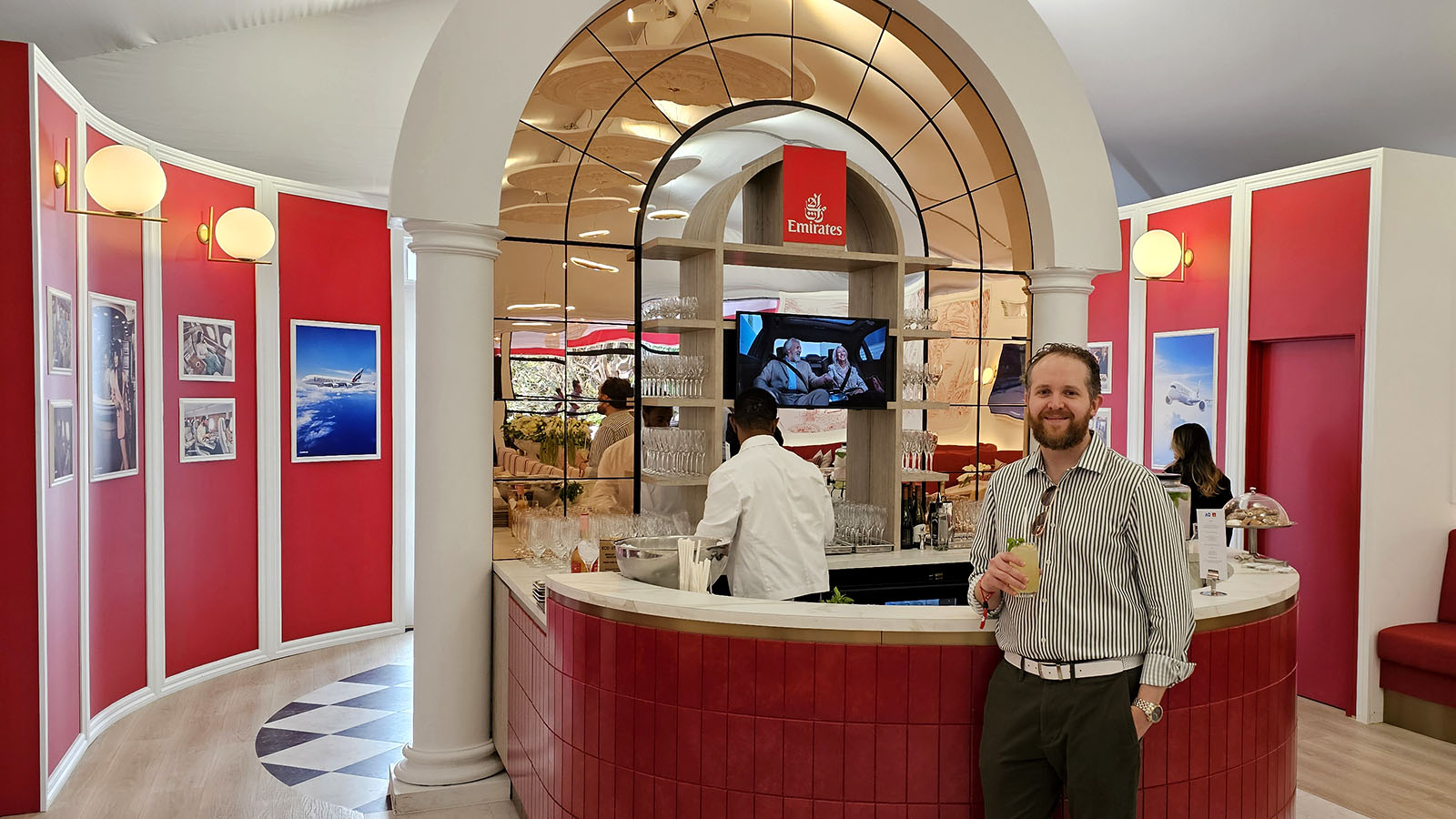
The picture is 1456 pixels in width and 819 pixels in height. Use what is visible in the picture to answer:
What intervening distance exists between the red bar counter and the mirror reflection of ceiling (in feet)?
6.26

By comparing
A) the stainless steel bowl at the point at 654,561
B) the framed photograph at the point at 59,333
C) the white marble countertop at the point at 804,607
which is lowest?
the white marble countertop at the point at 804,607

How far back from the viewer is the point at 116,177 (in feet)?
14.1

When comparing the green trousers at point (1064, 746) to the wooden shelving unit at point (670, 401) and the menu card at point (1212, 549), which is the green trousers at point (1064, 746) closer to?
the menu card at point (1212, 549)

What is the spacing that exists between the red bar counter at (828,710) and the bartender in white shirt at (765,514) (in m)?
0.65

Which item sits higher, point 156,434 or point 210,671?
point 156,434

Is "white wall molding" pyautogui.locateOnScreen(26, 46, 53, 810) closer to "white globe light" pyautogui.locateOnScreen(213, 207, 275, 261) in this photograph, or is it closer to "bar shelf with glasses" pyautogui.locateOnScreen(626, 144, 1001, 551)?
"white globe light" pyautogui.locateOnScreen(213, 207, 275, 261)

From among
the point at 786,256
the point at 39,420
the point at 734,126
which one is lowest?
the point at 39,420

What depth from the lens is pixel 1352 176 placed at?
220 inches

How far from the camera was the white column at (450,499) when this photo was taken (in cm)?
405

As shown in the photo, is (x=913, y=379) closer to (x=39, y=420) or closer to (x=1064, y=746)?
(x=1064, y=746)

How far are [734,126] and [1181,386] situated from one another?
3776 mm

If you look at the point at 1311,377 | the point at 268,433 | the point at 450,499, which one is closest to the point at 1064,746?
the point at 450,499

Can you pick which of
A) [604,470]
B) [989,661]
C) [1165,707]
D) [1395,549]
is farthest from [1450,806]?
[604,470]

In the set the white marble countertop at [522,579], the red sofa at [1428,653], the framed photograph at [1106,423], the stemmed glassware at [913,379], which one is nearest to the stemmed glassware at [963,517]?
the stemmed glassware at [913,379]
